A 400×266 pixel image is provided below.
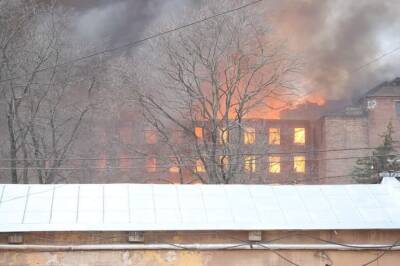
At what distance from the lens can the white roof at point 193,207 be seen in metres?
11.3

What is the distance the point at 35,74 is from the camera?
31.6m

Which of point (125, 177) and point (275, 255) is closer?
point (275, 255)

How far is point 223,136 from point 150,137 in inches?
173

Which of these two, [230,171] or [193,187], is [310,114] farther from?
[193,187]

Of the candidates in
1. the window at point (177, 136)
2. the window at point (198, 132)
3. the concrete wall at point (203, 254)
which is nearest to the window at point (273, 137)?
the window at point (198, 132)

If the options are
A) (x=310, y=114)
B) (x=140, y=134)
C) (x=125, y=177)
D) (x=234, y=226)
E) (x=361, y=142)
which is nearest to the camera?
(x=234, y=226)

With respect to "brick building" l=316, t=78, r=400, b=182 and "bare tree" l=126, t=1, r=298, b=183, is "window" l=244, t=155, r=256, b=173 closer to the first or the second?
"bare tree" l=126, t=1, r=298, b=183

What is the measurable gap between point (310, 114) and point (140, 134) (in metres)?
26.5

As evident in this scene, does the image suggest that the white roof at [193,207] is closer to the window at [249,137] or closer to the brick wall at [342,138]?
the window at [249,137]

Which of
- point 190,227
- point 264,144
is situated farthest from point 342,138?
point 190,227

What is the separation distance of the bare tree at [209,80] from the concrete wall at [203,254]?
58.2 ft

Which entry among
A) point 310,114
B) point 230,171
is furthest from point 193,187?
point 310,114

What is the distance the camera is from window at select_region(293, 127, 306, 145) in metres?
52.9

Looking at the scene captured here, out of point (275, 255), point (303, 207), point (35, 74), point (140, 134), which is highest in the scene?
point (35, 74)
